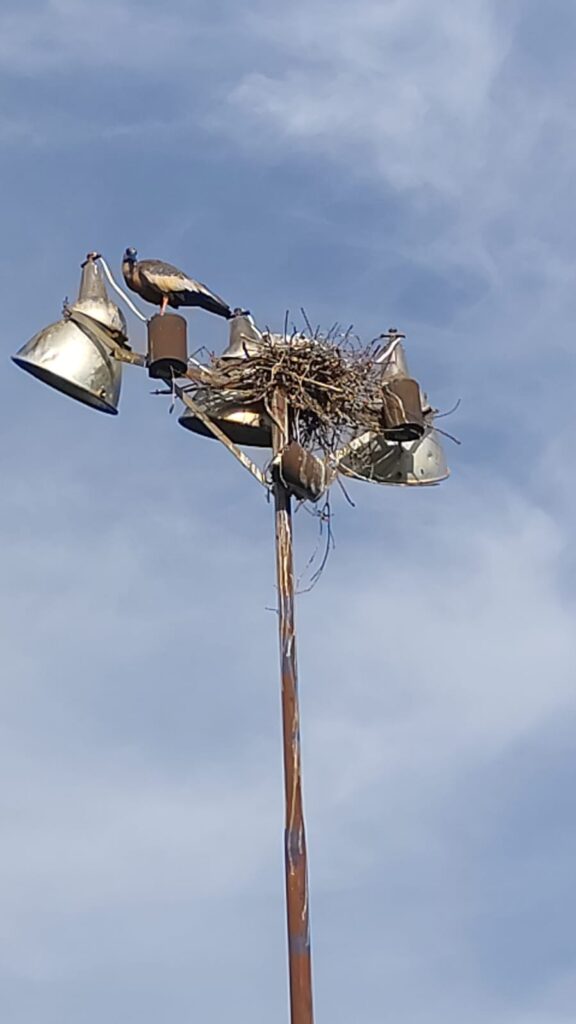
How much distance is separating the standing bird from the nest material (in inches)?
18.6

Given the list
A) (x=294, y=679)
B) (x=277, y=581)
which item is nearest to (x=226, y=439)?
(x=277, y=581)

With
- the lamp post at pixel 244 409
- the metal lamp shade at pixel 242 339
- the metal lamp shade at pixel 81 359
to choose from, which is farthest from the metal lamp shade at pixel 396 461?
the metal lamp shade at pixel 81 359

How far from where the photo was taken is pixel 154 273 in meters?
10.2

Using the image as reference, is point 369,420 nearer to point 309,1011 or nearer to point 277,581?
point 277,581

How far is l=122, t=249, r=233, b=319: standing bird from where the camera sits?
399 inches

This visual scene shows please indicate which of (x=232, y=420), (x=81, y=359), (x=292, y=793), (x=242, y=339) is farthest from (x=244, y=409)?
(x=292, y=793)

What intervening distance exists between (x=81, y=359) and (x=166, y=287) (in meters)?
0.78

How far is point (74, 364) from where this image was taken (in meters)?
9.60

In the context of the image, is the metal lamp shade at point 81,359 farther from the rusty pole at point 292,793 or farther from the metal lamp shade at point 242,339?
the rusty pole at point 292,793

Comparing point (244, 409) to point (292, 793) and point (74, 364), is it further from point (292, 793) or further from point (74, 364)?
point (292, 793)

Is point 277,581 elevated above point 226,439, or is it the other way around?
point 226,439

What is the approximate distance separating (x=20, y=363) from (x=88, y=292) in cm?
67

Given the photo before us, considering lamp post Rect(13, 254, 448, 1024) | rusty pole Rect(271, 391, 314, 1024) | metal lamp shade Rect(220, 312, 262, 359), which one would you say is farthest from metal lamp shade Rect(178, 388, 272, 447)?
rusty pole Rect(271, 391, 314, 1024)

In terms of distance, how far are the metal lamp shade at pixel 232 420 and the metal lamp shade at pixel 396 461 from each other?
0.48m
